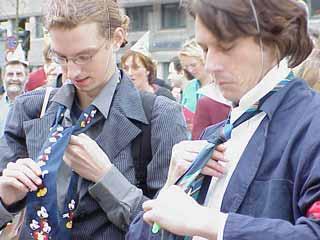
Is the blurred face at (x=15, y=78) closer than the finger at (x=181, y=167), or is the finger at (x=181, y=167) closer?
the finger at (x=181, y=167)

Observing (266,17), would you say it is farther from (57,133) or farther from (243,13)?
(57,133)

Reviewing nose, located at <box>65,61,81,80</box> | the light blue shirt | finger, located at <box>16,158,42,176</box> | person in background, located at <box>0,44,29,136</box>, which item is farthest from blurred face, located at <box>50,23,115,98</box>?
person in background, located at <box>0,44,29,136</box>

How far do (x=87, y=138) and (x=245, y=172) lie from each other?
0.72 metres

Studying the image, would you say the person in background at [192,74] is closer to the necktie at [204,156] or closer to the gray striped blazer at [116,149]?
the gray striped blazer at [116,149]

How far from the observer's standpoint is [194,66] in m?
5.89

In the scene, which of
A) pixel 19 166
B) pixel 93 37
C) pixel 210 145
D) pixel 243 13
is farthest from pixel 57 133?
pixel 243 13

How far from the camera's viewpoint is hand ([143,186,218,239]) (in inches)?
56.7

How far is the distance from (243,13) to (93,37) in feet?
2.63

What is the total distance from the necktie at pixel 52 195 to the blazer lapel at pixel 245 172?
0.70 metres

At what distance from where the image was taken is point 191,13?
66.7 inches

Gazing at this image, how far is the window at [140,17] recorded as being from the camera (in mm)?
30203

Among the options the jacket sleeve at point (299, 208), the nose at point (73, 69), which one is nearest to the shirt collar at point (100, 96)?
the nose at point (73, 69)

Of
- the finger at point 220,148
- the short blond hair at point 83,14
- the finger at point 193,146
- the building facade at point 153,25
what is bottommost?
the building facade at point 153,25

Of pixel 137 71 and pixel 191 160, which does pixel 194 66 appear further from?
pixel 191 160
